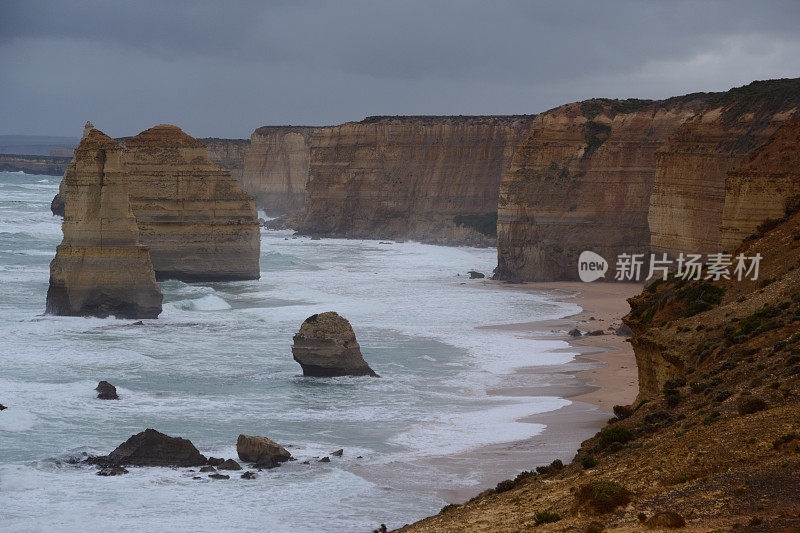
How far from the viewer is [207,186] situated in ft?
175

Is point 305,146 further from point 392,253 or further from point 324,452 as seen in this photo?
point 324,452

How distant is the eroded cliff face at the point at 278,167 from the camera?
121 meters

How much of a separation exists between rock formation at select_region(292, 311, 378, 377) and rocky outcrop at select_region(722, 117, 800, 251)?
1165 centimetres

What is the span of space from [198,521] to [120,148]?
25.9 metres

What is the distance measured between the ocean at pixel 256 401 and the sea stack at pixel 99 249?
1137 millimetres

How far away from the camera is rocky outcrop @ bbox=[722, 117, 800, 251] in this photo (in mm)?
21875

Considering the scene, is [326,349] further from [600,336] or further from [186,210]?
[186,210]

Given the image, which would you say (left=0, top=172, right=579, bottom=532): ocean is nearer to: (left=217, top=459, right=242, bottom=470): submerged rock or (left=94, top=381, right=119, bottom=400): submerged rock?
(left=94, top=381, right=119, bottom=400): submerged rock

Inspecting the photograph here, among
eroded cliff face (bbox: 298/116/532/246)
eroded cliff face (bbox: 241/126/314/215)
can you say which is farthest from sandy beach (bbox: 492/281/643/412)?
eroded cliff face (bbox: 241/126/314/215)

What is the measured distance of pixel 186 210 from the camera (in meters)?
52.2

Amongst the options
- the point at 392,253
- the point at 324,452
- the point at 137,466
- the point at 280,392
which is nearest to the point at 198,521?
the point at 137,466

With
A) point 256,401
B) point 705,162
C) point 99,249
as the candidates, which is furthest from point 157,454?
point 705,162

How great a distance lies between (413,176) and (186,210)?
146 feet

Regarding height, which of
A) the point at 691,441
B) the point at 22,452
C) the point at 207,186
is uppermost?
the point at 207,186
